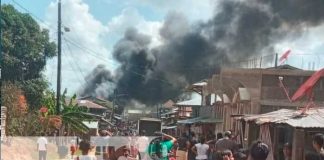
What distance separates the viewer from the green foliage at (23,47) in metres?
41.3

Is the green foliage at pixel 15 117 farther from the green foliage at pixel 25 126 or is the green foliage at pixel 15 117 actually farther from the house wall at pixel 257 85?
the house wall at pixel 257 85

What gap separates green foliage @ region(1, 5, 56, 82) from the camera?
136 ft

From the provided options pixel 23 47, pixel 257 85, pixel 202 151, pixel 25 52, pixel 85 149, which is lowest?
pixel 202 151

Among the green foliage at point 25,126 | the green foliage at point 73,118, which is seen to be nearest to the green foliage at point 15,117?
the green foliage at point 25,126

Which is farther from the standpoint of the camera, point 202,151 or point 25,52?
point 25,52

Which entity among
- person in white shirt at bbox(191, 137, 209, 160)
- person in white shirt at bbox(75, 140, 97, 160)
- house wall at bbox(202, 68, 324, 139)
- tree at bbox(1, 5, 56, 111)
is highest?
tree at bbox(1, 5, 56, 111)

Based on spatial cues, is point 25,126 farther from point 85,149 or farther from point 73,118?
point 85,149

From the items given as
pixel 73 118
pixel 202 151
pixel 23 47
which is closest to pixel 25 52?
pixel 23 47

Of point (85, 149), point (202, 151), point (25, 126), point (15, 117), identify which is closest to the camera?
point (85, 149)

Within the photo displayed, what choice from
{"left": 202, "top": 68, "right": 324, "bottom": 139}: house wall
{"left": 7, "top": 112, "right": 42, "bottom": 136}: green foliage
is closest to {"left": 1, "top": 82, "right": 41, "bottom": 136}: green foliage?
{"left": 7, "top": 112, "right": 42, "bottom": 136}: green foliage

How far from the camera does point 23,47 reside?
4266cm

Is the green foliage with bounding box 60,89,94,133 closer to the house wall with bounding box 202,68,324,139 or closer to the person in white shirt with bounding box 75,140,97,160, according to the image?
the house wall with bounding box 202,68,324,139

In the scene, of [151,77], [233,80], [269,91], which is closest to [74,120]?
[233,80]

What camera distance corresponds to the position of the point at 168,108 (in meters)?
74.6
